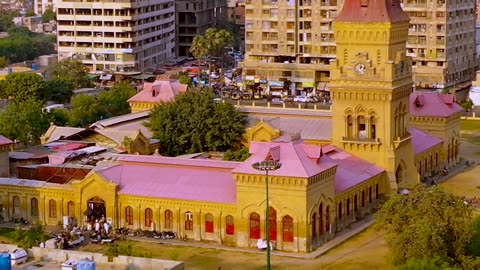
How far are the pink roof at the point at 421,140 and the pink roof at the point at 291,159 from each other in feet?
63.9

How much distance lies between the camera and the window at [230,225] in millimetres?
66062

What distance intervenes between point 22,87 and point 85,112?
642 inches

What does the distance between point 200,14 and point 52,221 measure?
372 feet

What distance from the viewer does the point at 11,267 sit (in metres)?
45.0

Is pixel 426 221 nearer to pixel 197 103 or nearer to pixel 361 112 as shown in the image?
pixel 361 112

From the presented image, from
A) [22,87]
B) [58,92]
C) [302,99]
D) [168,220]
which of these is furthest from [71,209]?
[302,99]

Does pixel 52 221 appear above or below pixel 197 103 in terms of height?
below

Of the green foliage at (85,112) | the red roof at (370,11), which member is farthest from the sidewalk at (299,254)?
the green foliage at (85,112)

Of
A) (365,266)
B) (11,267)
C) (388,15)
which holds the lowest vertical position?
(365,266)

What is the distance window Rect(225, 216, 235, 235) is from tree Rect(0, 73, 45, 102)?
184 ft

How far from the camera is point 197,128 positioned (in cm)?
8600

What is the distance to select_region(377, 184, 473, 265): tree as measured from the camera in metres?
55.5

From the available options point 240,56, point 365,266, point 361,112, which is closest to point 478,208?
point 361,112

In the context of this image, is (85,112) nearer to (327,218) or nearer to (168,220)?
(168,220)
